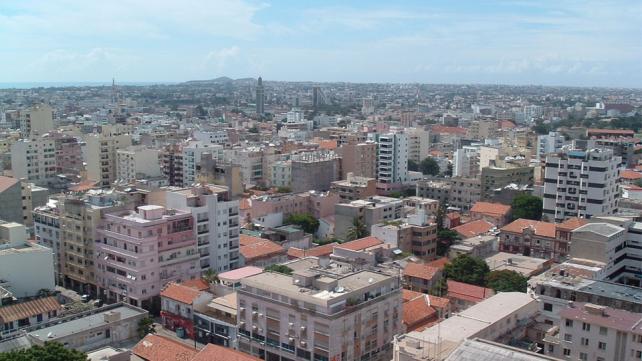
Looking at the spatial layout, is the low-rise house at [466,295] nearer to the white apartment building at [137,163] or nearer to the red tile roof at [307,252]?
the red tile roof at [307,252]

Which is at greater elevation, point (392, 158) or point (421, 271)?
point (392, 158)

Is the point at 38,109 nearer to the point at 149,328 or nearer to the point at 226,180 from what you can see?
the point at 226,180

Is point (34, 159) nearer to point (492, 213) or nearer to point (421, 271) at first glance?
point (421, 271)

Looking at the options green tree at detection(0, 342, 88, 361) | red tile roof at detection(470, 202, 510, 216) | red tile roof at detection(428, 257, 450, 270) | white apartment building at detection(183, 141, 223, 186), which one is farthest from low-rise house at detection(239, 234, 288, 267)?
white apartment building at detection(183, 141, 223, 186)

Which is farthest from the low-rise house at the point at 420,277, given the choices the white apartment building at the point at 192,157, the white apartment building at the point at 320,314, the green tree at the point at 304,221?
the white apartment building at the point at 192,157

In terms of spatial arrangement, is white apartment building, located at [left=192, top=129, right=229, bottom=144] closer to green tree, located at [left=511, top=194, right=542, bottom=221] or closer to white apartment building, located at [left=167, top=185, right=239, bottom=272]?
green tree, located at [left=511, top=194, right=542, bottom=221]

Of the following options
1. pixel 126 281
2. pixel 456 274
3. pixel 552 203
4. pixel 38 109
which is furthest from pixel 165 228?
pixel 38 109

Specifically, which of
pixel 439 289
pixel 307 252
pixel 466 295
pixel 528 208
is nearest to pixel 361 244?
pixel 307 252
